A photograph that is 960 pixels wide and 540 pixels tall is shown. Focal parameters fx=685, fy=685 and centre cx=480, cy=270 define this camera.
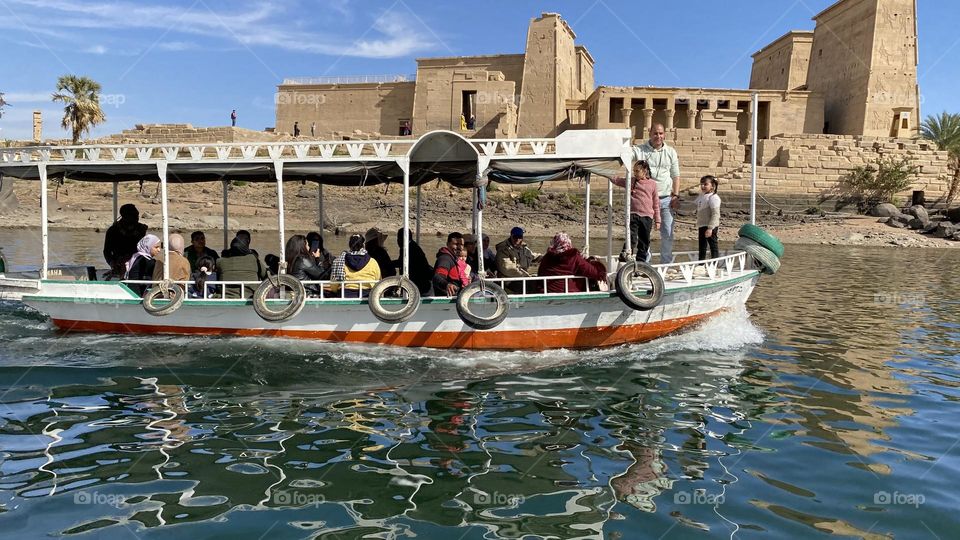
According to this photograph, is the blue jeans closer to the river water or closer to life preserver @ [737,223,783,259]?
life preserver @ [737,223,783,259]

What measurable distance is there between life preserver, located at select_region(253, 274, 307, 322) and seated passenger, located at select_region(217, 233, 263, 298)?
1.92 feet

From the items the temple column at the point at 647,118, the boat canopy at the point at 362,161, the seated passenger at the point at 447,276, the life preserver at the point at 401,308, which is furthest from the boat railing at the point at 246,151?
the temple column at the point at 647,118

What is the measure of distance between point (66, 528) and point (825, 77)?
53.6m

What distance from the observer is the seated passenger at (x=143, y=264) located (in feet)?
33.8

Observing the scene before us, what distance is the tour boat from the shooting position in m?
9.13

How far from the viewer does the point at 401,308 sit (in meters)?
9.09

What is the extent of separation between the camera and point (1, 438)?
6297 mm

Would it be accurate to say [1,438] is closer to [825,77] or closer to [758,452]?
[758,452]

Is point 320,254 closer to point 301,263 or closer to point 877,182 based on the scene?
point 301,263

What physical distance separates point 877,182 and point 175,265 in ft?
129

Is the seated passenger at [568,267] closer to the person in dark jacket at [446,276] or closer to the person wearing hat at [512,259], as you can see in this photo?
the person wearing hat at [512,259]

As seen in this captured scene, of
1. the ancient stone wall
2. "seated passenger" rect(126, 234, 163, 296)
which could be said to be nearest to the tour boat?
"seated passenger" rect(126, 234, 163, 296)

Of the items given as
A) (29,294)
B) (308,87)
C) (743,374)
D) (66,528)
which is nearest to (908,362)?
(743,374)

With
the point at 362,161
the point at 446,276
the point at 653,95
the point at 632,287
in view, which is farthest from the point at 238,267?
the point at 653,95
